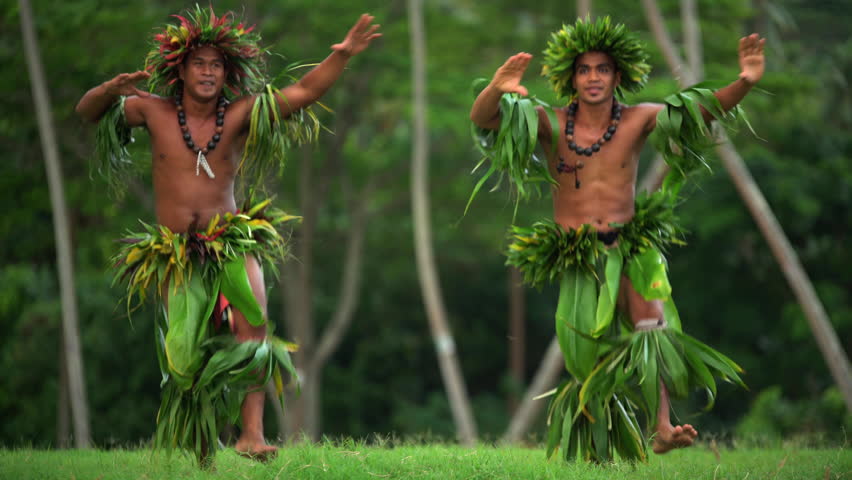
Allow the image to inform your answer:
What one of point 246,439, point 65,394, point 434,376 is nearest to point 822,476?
point 246,439

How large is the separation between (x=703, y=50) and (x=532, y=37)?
2449 millimetres

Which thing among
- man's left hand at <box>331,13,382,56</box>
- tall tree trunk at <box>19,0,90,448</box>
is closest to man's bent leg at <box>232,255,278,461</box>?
man's left hand at <box>331,13,382,56</box>

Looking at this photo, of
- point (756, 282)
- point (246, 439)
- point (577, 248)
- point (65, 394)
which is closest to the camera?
point (246, 439)

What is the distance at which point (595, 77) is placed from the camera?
5066 mm

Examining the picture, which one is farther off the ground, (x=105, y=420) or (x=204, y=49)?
(x=204, y=49)

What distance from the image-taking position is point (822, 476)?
4719mm

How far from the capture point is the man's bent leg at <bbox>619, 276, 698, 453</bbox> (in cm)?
448

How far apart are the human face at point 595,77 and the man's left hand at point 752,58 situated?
653mm

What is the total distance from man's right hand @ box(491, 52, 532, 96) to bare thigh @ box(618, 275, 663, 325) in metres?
1.09

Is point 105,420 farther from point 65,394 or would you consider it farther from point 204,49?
point 204,49

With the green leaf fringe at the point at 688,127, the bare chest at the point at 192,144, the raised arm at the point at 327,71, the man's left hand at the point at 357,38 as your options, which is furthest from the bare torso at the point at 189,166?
the green leaf fringe at the point at 688,127

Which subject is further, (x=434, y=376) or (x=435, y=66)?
(x=434, y=376)

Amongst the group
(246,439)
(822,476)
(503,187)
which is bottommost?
(822,476)

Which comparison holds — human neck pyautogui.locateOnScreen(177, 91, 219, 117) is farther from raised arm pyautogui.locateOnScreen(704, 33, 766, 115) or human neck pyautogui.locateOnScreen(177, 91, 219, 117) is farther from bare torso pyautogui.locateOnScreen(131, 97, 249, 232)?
raised arm pyautogui.locateOnScreen(704, 33, 766, 115)
